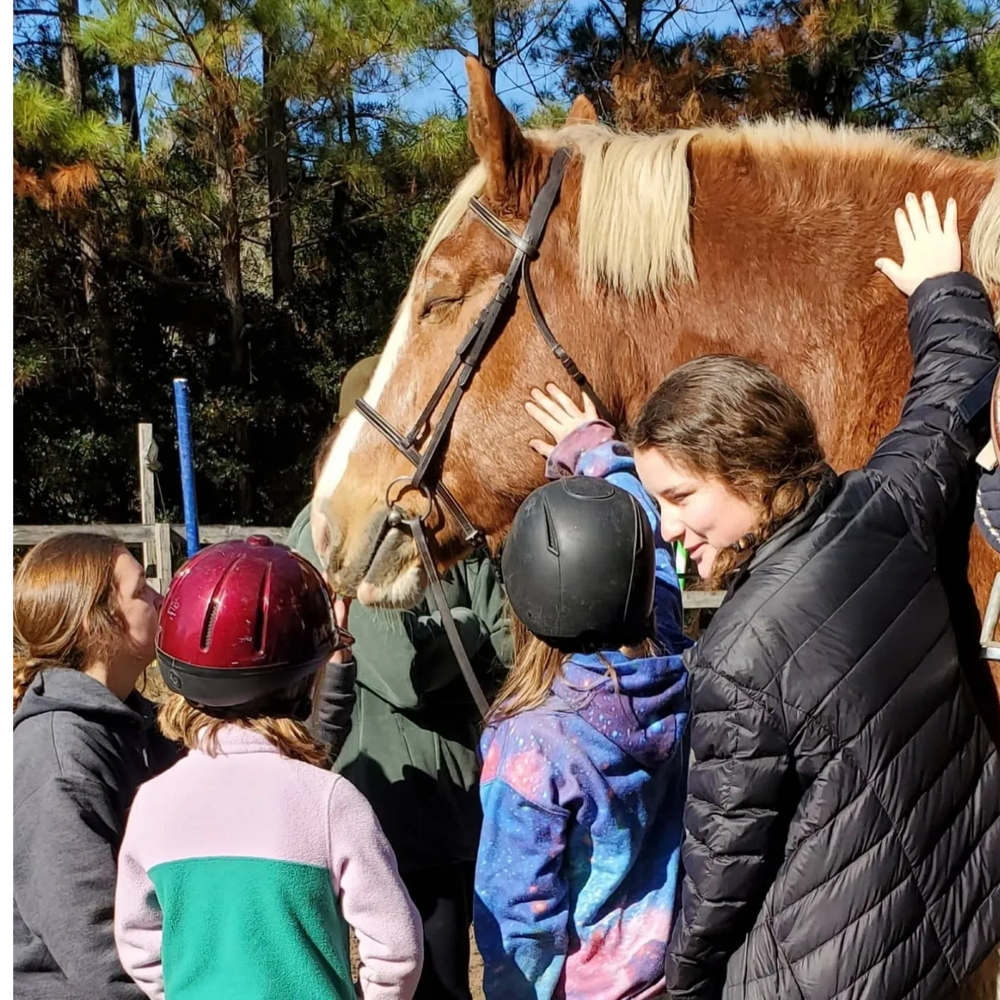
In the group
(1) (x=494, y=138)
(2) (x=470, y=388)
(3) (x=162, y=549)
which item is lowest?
(3) (x=162, y=549)

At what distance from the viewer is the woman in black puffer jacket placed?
1406 mm

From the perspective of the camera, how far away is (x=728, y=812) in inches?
55.9

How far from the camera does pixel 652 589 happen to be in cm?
166

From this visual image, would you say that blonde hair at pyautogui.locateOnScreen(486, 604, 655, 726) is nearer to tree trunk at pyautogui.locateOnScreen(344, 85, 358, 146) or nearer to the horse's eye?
the horse's eye

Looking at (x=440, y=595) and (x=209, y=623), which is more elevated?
(x=209, y=623)

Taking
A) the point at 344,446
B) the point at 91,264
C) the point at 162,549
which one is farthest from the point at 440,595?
the point at 91,264

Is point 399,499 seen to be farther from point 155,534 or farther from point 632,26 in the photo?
point 632,26

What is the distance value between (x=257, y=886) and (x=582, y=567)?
66cm

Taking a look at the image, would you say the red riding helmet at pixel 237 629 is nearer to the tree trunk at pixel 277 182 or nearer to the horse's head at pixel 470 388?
the horse's head at pixel 470 388

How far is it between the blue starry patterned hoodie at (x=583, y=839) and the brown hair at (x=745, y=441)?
26cm

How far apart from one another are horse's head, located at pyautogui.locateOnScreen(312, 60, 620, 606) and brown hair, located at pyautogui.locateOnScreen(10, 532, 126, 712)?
0.50 meters

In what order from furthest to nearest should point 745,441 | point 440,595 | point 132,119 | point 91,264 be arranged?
point 91,264
point 132,119
point 440,595
point 745,441

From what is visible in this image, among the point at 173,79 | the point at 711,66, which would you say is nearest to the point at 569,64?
the point at 711,66

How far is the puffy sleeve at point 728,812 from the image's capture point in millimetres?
1400
